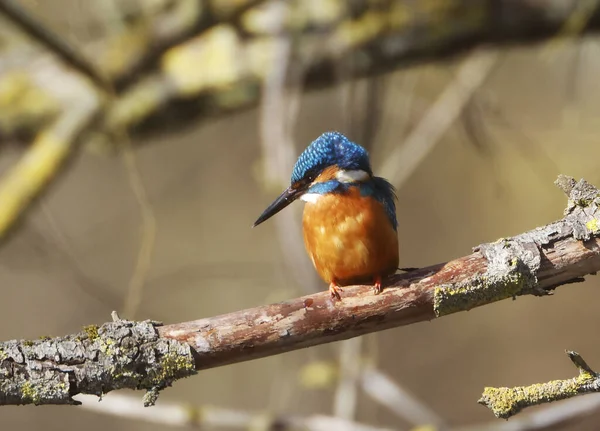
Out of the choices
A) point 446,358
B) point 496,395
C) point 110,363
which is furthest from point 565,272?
point 446,358

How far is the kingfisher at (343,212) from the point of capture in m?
2.36

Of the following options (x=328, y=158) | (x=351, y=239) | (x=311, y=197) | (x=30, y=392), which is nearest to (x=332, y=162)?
(x=328, y=158)

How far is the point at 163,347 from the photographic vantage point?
1792mm

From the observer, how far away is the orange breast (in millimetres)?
2338

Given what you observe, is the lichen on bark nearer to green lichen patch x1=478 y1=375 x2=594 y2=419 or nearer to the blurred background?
green lichen patch x1=478 y1=375 x2=594 y2=419

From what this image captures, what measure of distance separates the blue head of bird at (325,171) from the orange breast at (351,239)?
3.4 inches

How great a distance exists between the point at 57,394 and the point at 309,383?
5.02 feet

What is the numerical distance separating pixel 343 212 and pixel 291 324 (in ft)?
2.29

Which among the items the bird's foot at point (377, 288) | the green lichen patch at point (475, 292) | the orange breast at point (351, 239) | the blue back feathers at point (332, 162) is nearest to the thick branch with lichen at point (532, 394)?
the green lichen patch at point (475, 292)

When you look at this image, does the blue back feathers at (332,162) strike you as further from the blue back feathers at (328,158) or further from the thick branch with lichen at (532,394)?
the thick branch with lichen at (532,394)

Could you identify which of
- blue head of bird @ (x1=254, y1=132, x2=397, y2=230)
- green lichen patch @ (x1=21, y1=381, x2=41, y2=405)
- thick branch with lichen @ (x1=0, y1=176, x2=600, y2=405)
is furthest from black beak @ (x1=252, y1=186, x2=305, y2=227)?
green lichen patch @ (x1=21, y1=381, x2=41, y2=405)

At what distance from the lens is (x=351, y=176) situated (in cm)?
257

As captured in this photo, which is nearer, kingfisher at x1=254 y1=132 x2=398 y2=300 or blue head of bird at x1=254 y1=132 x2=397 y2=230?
kingfisher at x1=254 y1=132 x2=398 y2=300

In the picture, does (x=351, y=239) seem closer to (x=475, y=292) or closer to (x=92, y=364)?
(x=475, y=292)
